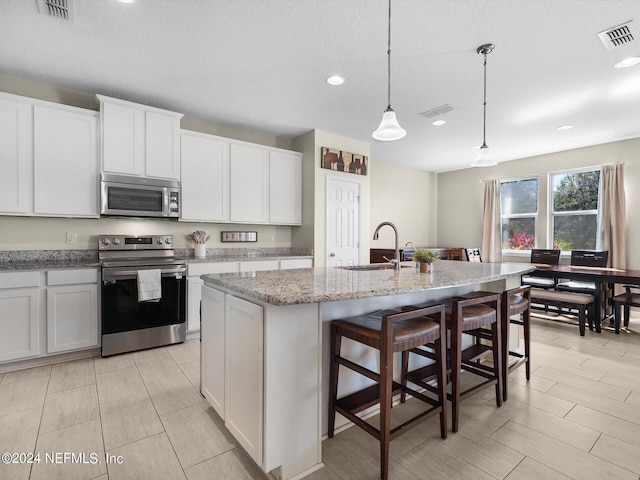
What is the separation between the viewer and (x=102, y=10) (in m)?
2.16

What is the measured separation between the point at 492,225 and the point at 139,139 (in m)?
6.20

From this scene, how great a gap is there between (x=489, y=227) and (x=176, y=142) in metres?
5.82

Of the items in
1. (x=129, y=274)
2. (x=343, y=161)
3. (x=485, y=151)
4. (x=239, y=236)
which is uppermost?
(x=343, y=161)

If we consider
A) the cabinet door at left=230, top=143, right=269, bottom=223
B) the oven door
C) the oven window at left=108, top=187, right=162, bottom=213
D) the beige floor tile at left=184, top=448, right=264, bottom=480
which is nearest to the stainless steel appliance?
the oven door

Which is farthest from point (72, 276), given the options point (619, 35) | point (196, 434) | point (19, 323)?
point (619, 35)

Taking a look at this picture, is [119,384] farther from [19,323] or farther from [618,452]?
[618,452]

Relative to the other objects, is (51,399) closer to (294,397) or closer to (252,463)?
(252,463)

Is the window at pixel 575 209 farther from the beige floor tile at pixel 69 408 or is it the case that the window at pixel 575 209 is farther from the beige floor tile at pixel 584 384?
the beige floor tile at pixel 69 408

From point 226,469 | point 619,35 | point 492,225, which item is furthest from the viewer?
point 492,225

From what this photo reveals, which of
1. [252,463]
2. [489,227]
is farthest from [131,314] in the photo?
[489,227]

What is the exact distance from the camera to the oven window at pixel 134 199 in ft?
10.7

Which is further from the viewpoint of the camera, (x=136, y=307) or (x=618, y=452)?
(x=136, y=307)

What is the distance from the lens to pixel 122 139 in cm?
329

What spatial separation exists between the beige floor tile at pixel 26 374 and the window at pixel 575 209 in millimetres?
7219
